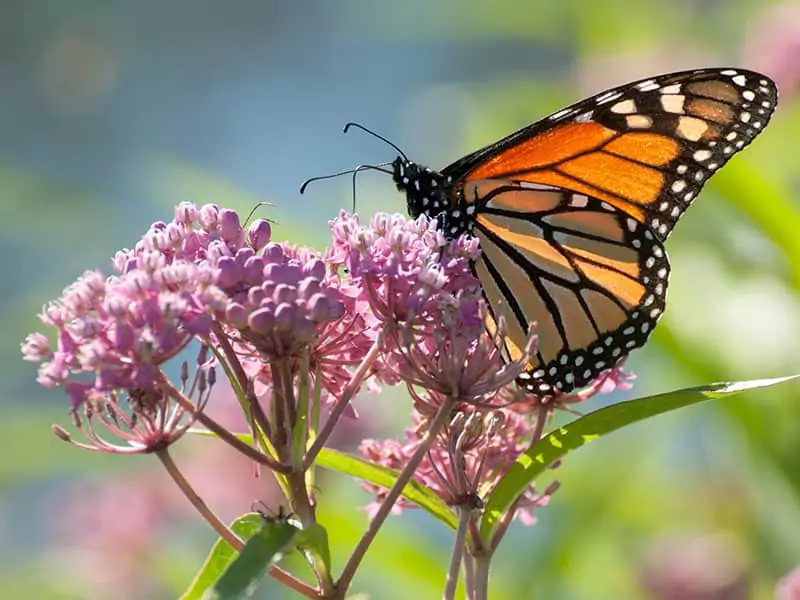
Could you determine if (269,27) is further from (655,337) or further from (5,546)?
(655,337)

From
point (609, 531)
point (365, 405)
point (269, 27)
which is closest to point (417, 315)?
point (609, 531)

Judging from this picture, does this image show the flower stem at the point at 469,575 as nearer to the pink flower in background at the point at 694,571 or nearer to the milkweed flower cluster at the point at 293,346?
the milkweed flower cluster at the point at 293,346

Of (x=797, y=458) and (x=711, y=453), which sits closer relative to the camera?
(x=797, y=458)

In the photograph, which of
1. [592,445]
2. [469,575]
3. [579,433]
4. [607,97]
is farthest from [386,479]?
[592,445]

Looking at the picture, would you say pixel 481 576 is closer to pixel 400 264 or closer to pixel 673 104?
pixel 400 264

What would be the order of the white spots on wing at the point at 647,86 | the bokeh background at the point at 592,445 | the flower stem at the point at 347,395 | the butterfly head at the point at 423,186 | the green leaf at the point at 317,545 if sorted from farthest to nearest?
the bokeh background at the point at 592,445 < the butterfly head at the point at 423,186 < the white spots on wing at the point at 647,86 < the flower stem at the point at 347,395 < the green leaf at the point at 317,545

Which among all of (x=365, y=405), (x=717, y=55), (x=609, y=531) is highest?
(x=717, y=55)

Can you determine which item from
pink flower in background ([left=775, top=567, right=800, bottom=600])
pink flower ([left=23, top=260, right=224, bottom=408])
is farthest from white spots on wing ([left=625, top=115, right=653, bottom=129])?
pink flower ([left=23, top=260, right=224, bottom=408])

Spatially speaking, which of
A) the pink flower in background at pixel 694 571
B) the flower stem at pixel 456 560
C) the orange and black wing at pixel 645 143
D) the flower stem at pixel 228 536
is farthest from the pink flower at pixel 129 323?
the pink flower in background at pixel 694 571
